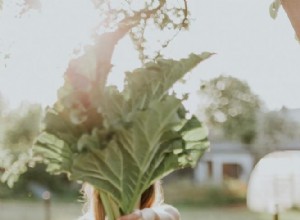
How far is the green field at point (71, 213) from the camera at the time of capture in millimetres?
→ 21938

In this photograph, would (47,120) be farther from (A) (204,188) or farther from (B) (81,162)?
(A) (204,188)

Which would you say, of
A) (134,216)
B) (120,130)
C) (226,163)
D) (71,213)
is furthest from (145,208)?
(226,163)

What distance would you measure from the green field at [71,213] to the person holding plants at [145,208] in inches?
752

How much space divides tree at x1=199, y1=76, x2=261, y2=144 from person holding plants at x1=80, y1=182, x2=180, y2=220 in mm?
29905

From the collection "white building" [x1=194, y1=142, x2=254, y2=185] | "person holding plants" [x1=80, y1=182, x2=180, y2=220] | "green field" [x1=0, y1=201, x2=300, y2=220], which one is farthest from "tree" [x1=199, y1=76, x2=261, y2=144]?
"person holding plants" [x1=80, y1=182, x2=180, y2=220]

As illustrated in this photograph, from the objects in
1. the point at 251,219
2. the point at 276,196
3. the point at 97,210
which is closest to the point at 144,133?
the point at 97,210

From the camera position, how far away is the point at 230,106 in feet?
124

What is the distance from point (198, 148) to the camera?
6.27 feet

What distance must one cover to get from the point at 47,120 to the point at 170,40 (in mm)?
2066

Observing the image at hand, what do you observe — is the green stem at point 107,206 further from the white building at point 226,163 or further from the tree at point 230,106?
the tree at point 230,106

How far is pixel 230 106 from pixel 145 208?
36001 millimetres

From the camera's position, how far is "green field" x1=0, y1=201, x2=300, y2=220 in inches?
864

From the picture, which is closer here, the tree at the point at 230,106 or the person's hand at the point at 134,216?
the person's hand at the point at 134,216

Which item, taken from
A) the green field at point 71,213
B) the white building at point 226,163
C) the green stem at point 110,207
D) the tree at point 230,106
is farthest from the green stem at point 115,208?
the tree at point 230,106
